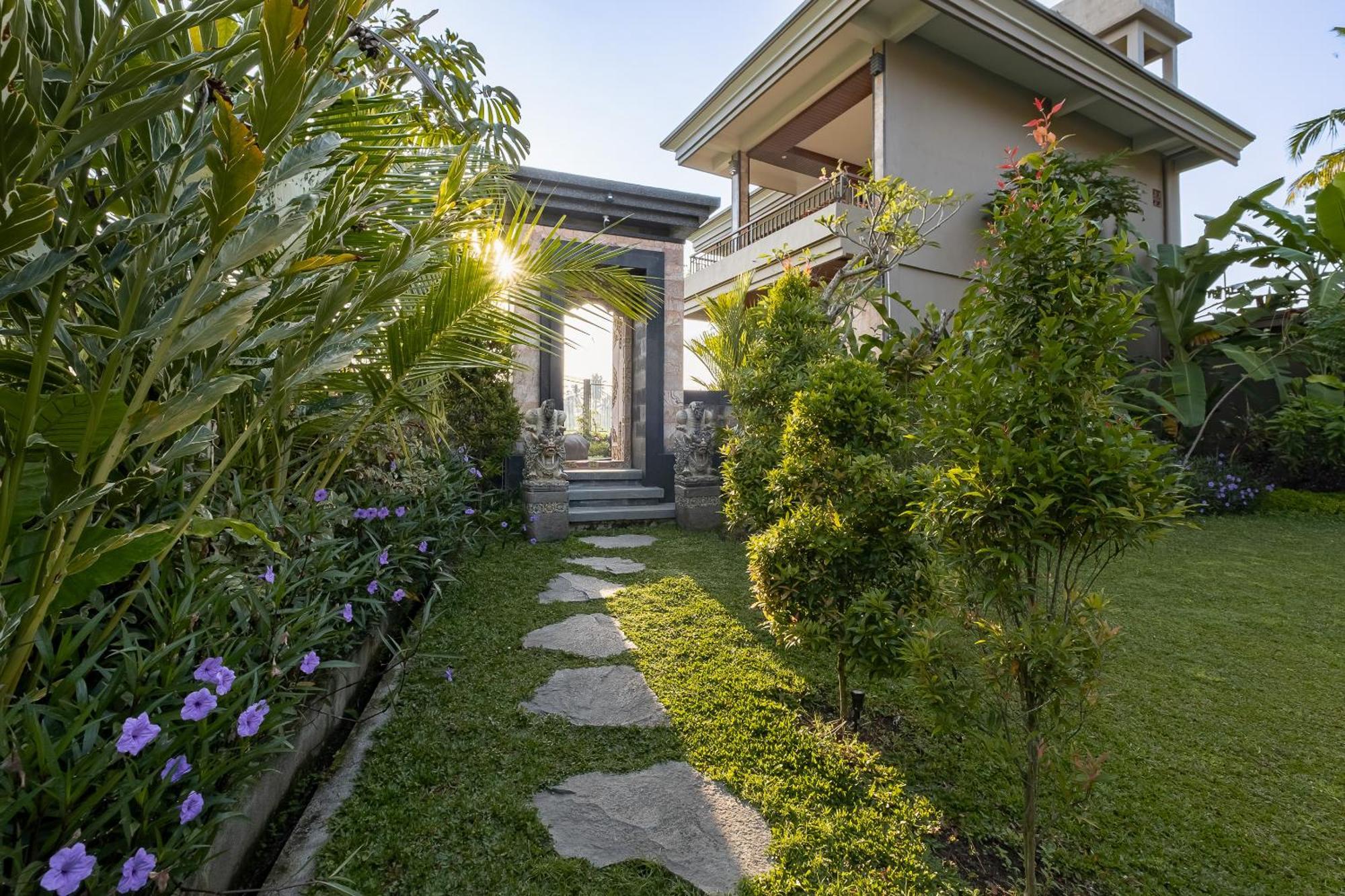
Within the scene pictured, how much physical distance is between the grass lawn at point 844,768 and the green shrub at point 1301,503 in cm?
518

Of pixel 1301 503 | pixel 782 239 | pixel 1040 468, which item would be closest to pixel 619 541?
pixel 1040 468

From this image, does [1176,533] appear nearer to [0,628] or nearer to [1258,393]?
[1258,393]

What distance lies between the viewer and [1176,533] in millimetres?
6609

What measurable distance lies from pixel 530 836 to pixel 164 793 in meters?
0.91

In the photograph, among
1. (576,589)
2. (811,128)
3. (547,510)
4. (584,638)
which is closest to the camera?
(584,638)

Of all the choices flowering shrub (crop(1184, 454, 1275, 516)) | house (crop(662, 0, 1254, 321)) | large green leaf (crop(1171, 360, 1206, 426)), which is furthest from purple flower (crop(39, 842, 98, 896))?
large green leaf (crop(1171, 360, 1206, 426))

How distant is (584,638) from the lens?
3283 millimetres

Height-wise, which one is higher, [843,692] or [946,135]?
[946,135]

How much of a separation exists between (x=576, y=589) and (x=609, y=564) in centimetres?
89

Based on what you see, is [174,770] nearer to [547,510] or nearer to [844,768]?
[844,768]

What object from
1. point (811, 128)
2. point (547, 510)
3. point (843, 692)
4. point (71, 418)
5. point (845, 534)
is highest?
point (811, 128)

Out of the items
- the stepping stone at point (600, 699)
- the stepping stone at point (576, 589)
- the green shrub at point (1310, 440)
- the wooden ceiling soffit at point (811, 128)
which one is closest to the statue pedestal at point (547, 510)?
the stepping stone at point (576, 589)

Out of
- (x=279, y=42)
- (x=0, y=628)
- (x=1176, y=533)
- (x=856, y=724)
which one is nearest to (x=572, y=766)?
(x=856, y=724)

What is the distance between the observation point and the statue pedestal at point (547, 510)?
5910 mm
